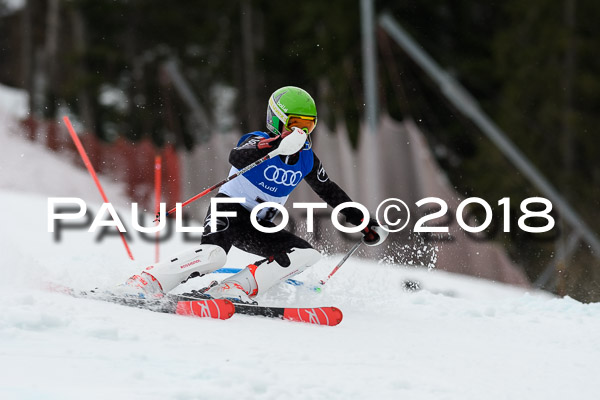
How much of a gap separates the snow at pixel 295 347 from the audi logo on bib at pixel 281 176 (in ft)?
2.92

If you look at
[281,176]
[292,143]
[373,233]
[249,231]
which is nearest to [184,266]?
[249,231]

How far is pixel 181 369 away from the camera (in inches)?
135

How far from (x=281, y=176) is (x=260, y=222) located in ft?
1.14

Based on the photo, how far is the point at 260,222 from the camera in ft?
17.2

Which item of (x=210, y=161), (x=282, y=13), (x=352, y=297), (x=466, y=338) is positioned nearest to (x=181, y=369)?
(x=466, y=338)

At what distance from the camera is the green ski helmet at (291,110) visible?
5086 mm

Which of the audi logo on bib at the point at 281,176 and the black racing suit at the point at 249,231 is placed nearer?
the black racing suit at the point at 249,231

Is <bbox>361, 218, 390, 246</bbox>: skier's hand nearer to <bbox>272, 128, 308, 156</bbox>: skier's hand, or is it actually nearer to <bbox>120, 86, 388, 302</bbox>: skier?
<bbox>120, 86, 388, 302</bbox>: skier

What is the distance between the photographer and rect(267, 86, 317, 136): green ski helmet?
5.09 meters

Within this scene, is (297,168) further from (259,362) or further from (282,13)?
(282,13)

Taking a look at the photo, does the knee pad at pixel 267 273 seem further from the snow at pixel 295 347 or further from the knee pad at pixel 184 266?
the snow at pixel 295 347

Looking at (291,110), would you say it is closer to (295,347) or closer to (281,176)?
(281,176)

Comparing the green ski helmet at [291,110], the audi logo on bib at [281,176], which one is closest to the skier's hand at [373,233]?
the audi logo on bib at [281,176]

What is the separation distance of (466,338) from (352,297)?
1.46 meters
